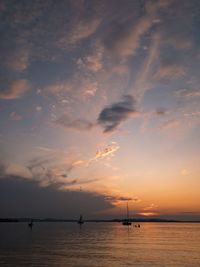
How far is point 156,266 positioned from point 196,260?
38.7 ft

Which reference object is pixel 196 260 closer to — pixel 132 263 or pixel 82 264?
pixel 132 263

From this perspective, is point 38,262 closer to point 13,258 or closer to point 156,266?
point 13,258

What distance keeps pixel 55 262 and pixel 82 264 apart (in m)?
4.55

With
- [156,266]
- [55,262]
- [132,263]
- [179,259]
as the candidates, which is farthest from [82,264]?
[179,259]

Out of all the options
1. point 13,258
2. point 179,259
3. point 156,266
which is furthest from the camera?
point 179,259

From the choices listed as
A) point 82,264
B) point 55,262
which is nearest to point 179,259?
point 82,264

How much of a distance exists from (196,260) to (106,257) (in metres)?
15.4

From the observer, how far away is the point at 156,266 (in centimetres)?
4472

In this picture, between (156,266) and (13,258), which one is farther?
(13,258)

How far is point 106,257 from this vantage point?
54.5m

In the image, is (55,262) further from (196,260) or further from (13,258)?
(196,260)

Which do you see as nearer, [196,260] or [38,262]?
[38,262]

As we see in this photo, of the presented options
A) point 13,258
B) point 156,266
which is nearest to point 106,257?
point 156,266

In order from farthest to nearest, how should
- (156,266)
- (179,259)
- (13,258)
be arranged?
(179,259), (13,258), (156,266)
